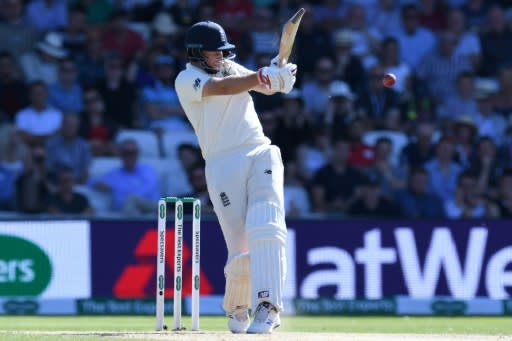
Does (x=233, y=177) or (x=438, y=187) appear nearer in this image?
(x=233, y=177)

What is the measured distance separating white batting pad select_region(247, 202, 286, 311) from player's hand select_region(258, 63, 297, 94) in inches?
31.1

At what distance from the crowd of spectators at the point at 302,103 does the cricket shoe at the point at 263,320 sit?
5916 millimetres

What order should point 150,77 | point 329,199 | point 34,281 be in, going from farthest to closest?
point 150,77
point 329,199
point 34,281

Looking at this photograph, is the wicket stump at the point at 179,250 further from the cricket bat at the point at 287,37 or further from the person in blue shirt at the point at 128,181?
the person in blue shirt at the point at 128,181

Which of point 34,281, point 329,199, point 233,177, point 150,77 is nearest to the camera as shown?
point 233,177

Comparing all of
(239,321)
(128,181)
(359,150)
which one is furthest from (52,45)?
(239,321)

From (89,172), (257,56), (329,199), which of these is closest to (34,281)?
(89,172)

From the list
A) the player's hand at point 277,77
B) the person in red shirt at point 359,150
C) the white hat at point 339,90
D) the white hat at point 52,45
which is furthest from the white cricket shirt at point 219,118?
the white hat at point 52,45

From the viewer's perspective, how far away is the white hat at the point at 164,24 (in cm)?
1653

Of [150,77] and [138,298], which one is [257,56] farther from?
[138,298]

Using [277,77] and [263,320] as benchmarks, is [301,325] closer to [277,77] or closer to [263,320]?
[263,320]

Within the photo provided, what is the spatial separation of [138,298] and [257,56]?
436cm

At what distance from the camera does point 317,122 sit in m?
15.4

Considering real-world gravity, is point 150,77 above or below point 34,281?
above
